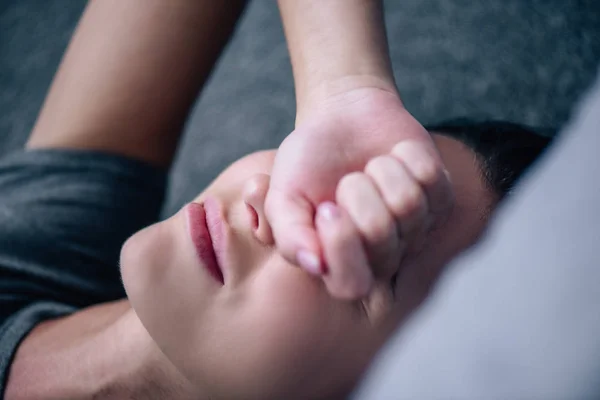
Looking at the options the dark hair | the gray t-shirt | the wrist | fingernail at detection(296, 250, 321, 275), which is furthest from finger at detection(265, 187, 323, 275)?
the gray t-shirt

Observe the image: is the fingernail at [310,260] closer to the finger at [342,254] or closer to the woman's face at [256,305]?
the finger at [342,254]

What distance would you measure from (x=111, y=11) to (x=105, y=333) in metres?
0.48

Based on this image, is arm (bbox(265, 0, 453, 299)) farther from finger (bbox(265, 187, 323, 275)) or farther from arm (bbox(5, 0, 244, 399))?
arm (bbox(5, 0, 244, 399))

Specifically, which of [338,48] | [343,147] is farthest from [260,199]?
[338,48]

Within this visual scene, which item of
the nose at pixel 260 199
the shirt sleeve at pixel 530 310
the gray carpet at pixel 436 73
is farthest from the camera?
the gray carpet at pixel 436 73

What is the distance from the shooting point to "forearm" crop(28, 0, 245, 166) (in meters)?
0.69

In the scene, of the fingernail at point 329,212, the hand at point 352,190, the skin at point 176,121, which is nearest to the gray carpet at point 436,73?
the skin at point 176,121

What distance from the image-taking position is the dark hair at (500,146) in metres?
0.53

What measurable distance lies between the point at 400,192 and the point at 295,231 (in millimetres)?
79

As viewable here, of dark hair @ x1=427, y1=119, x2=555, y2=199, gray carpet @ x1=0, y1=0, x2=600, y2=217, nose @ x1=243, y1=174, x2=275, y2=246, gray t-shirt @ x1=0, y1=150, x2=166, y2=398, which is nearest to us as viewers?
nose @ x1=243, y1=174, x2=275, y2=246

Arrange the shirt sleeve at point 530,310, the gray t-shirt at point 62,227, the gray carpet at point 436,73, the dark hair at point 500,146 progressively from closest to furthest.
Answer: the shirt sleeve at point 530,310
the dark hair at point 500,146
the gray t-shirt at point 62,227
the gray carpet at point 436,73

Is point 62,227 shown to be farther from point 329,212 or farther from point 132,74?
point 329,212

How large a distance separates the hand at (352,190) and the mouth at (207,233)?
0.43 feet

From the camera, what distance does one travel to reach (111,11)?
72cm
